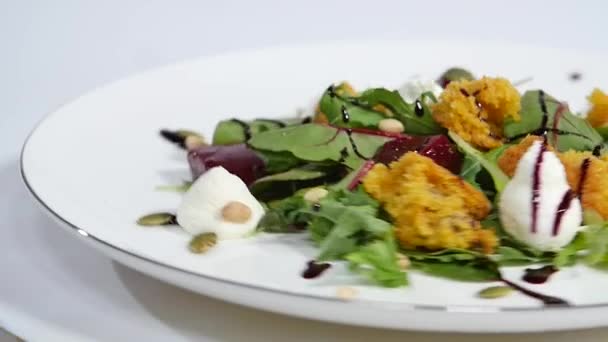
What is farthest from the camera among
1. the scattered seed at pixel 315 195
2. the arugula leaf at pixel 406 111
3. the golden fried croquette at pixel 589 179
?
the arugula leaf at pixel 406 111

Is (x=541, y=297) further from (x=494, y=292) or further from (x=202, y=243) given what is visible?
(x=202, y=243)

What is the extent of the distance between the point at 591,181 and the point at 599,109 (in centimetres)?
41

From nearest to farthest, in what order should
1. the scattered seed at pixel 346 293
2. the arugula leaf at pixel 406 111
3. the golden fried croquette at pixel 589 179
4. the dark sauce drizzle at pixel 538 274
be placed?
the scattered seed at pixel 346 293, the dark sauce drizzle at pixel 538 274, the golden fried croquette at pixel 589 179, the arugula leaf at pixel 406 111

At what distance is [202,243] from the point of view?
3.96ft

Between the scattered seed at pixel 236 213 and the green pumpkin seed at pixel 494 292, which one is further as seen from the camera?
the scattered seed at pixel 236 213

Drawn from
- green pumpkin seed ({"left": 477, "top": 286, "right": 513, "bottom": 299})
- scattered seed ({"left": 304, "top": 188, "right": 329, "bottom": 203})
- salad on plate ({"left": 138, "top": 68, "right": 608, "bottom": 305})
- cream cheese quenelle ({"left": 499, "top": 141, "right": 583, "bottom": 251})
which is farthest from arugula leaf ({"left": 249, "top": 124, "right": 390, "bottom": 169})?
green pumpkin seed ({"left": 477, "top": 286, "right": 513, "bottom": 299})

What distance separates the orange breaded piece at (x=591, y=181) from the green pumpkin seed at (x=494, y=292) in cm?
24

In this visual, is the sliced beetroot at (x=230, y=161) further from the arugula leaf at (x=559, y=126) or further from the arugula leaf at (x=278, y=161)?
the arugula leaf at (x=559, y=126)

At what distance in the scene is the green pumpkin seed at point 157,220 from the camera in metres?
1.29

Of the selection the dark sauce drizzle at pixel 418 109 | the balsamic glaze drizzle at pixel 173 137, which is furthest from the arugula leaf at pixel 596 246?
the balsamic glaze drizzle at pixel 173 137

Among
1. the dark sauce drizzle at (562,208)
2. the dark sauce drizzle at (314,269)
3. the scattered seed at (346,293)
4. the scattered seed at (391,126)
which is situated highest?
the scattered seed at (391,126)

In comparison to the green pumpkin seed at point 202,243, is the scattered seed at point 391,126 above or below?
above

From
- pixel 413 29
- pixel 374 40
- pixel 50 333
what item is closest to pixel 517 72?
pixel 374 40

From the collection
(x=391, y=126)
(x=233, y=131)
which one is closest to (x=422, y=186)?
(x=391, y=126)
